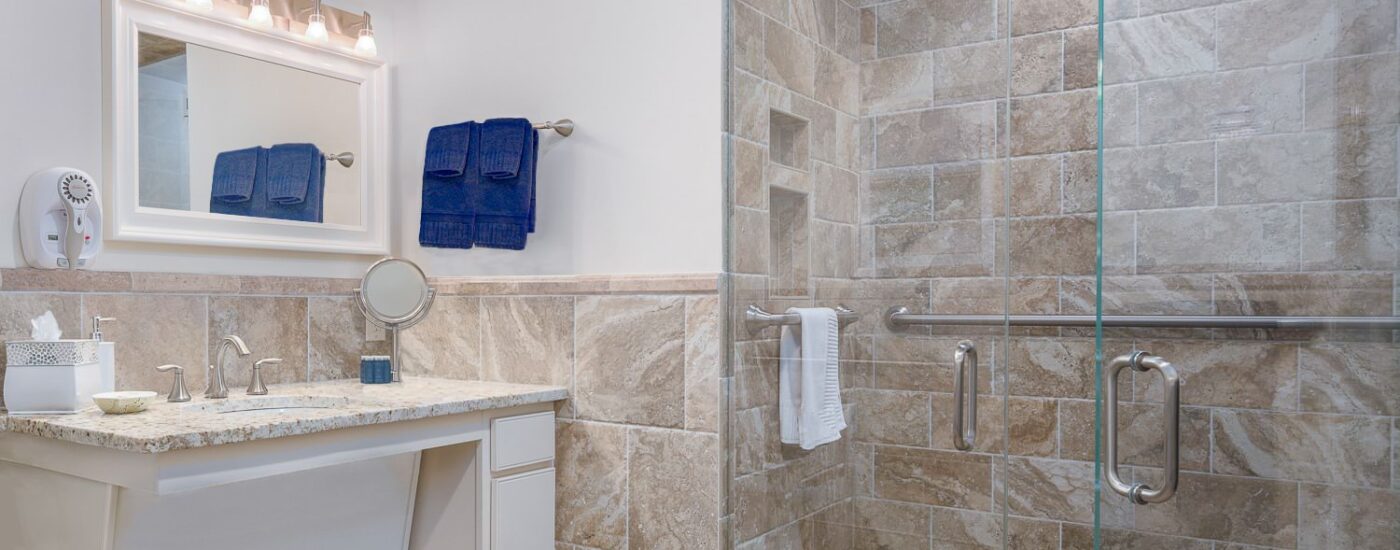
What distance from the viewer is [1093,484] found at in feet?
5.05

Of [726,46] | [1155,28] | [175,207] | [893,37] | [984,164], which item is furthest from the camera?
[175,207]

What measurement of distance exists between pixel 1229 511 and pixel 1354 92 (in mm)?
625

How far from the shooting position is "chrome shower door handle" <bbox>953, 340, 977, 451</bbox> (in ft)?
5.41

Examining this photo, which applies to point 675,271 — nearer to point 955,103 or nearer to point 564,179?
point 564,179

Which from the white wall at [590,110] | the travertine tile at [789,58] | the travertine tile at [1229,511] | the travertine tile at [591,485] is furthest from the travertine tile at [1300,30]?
the travertine tile at [591,485]

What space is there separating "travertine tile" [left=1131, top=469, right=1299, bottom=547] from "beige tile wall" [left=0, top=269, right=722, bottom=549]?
1.02 meters

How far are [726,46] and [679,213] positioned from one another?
0.41 m

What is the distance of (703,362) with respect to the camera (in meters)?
2.17

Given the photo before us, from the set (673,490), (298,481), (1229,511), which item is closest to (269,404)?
(298,481)

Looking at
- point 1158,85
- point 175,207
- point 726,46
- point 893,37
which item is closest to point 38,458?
point 175,207

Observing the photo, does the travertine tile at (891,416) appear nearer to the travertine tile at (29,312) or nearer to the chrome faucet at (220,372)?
the chrome faucet at (220,372)

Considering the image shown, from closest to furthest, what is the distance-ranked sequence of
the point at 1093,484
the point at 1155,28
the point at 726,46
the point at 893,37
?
the point at 1155,28
the point at 1093,484
the point at 893,37
the point at 726,46

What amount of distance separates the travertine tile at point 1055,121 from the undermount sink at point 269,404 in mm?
1566

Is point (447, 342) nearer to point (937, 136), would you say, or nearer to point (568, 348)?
point (568, 348)
